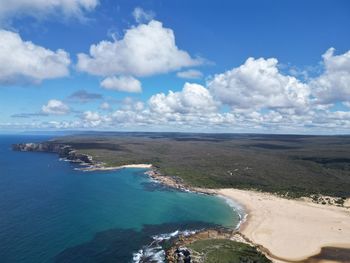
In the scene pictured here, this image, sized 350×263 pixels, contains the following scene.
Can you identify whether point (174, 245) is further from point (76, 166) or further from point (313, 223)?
point (76, 166)

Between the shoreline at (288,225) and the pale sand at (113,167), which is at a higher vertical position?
the pale sand at (113,167)

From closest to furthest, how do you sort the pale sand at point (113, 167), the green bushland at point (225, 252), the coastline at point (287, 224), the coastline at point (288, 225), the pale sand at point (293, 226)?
the green bushland at point (225, 252)
the coastline at point (288, 225)
the coastline at point (287, 224)
the pale sand at point (293, 226)
the pale sand at point (113, 167)

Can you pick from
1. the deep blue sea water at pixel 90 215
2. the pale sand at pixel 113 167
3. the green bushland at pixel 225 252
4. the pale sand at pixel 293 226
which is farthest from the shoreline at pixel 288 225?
the pale sand at pixel 113 167

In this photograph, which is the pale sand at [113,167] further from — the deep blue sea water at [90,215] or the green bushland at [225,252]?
the green bushland at [225,252]

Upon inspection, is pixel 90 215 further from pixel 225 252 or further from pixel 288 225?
pixel 288 225

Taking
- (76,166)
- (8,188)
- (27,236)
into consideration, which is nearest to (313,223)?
(27,236)

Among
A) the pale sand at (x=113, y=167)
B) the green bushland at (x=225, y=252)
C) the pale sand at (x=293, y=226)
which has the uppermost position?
the pale sand at (x=113, y=167)

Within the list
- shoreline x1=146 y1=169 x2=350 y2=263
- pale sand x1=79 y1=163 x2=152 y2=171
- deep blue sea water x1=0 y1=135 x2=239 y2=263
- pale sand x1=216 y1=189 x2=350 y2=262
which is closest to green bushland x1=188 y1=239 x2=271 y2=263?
shoreline x1=146 y1=169 x2=350 y2=263
